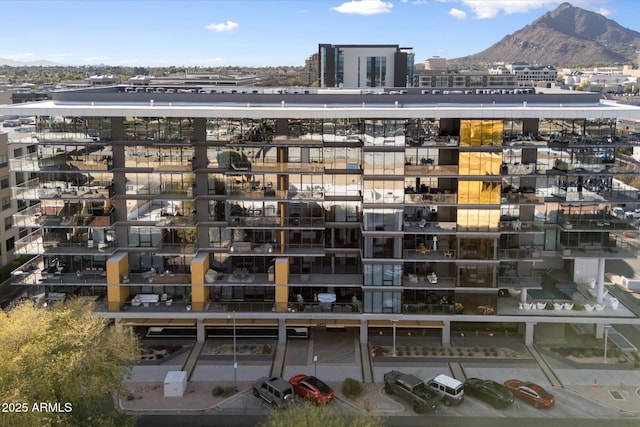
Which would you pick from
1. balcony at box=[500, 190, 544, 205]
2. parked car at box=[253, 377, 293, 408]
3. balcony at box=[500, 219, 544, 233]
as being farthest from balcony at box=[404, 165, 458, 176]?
parked car at box=[253, 377, 293, 408]

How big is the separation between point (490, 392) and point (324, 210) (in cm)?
1567

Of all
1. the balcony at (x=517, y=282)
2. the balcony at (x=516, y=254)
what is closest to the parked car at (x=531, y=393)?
the balcony at (x=517, y=282)

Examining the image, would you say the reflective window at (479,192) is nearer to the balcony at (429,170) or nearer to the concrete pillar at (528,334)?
the balcony at (429,170)

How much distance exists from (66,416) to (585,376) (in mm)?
29711

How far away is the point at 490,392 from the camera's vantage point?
34.8 meters

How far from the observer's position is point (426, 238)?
4156 cm

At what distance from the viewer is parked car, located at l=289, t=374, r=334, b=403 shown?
113 ft

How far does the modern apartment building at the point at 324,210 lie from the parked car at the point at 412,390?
18.8 feet

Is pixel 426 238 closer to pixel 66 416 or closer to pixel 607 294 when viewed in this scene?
pixel 607 294

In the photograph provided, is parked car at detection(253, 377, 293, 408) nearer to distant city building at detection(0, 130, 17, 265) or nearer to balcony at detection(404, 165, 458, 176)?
balcony at detection(404, 165, 458, 176)

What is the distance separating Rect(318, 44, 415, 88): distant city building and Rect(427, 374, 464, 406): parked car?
11127 cm

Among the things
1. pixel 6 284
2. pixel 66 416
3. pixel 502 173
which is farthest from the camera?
pixel 6 284

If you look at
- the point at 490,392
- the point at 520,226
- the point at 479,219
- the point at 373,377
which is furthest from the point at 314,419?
the point at 520,226

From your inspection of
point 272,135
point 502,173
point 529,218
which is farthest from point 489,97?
point 272,135
